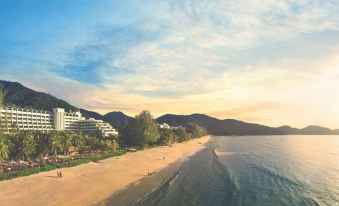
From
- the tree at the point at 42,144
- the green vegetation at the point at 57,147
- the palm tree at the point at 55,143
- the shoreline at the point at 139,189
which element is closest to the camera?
the shoreline at the point at 139,189

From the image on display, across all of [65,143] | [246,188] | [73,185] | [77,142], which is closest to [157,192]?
[73,185]

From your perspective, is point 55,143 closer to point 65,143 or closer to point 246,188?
point 65,143

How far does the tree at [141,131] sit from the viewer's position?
5591 inches

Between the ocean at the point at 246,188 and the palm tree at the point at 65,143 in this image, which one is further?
the palm tree at the point at 65,143

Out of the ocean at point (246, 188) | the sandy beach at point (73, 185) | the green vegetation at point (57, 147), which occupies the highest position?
the green vegetation at point (57, 147)

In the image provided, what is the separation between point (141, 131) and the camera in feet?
467

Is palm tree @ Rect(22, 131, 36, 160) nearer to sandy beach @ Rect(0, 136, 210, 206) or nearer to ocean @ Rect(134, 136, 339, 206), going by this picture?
sandy beach @ Rect(0, 136, 210, 206)

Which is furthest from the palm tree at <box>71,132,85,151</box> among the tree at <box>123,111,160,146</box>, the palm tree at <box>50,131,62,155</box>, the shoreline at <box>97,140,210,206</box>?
the shoreline at <box>97,140,210,206</box>

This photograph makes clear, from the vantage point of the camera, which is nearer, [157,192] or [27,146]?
[157,192]

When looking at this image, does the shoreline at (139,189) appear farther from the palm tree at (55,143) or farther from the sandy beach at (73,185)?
the palm tree at (55,143)

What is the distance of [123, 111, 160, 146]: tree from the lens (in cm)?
14200

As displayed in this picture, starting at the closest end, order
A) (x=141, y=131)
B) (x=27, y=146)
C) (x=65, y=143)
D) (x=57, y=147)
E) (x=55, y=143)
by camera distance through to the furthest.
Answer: (x=27, y=146) → (x=55, y=143) → (x=57, y=147) → (x=65, y=143) → (x=141, y=131)

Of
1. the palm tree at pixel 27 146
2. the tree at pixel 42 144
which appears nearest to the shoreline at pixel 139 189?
the palm tree at pixel 27 146

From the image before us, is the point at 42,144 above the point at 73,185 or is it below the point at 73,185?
above
